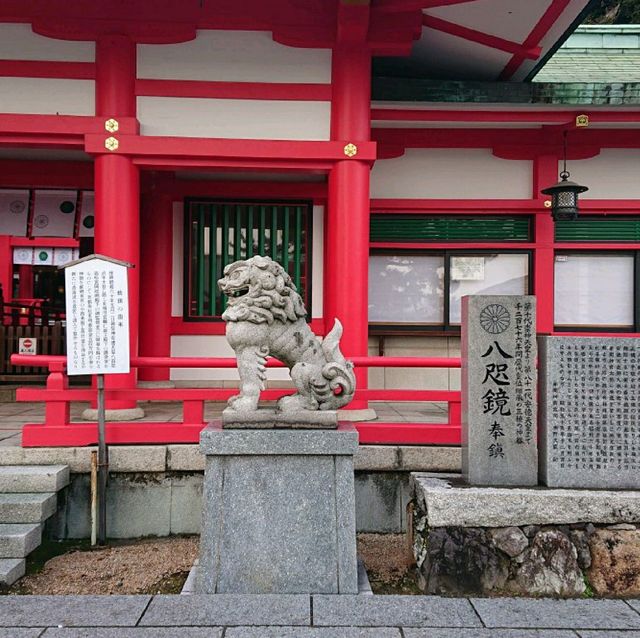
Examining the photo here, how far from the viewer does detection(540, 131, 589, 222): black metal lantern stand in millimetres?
7164

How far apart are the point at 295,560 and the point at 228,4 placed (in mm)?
5770

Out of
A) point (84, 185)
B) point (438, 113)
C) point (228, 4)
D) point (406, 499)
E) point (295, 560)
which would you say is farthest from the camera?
point (84, 185)

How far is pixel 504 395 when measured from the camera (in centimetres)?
416

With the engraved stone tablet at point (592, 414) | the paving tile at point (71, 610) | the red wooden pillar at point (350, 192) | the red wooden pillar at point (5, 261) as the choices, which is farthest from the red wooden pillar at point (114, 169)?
Result: the red wooden pillar at point (5, 261)

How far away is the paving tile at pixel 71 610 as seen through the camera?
10.9 ft

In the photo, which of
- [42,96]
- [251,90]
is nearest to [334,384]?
[251,90]

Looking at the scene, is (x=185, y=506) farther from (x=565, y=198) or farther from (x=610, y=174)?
(x=610, y=174)

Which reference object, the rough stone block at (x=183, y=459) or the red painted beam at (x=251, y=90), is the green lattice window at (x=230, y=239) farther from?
the rough stone block at (x=183, y=459)

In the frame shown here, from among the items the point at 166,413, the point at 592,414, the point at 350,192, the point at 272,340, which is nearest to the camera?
the point at 272,340

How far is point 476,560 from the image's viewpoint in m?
3.85

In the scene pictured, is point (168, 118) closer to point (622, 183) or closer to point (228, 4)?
point (228, 4)

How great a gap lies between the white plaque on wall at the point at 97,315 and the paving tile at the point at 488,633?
3158mm

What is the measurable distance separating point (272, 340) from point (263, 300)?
305mm

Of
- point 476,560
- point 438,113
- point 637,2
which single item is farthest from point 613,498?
point 637,2
